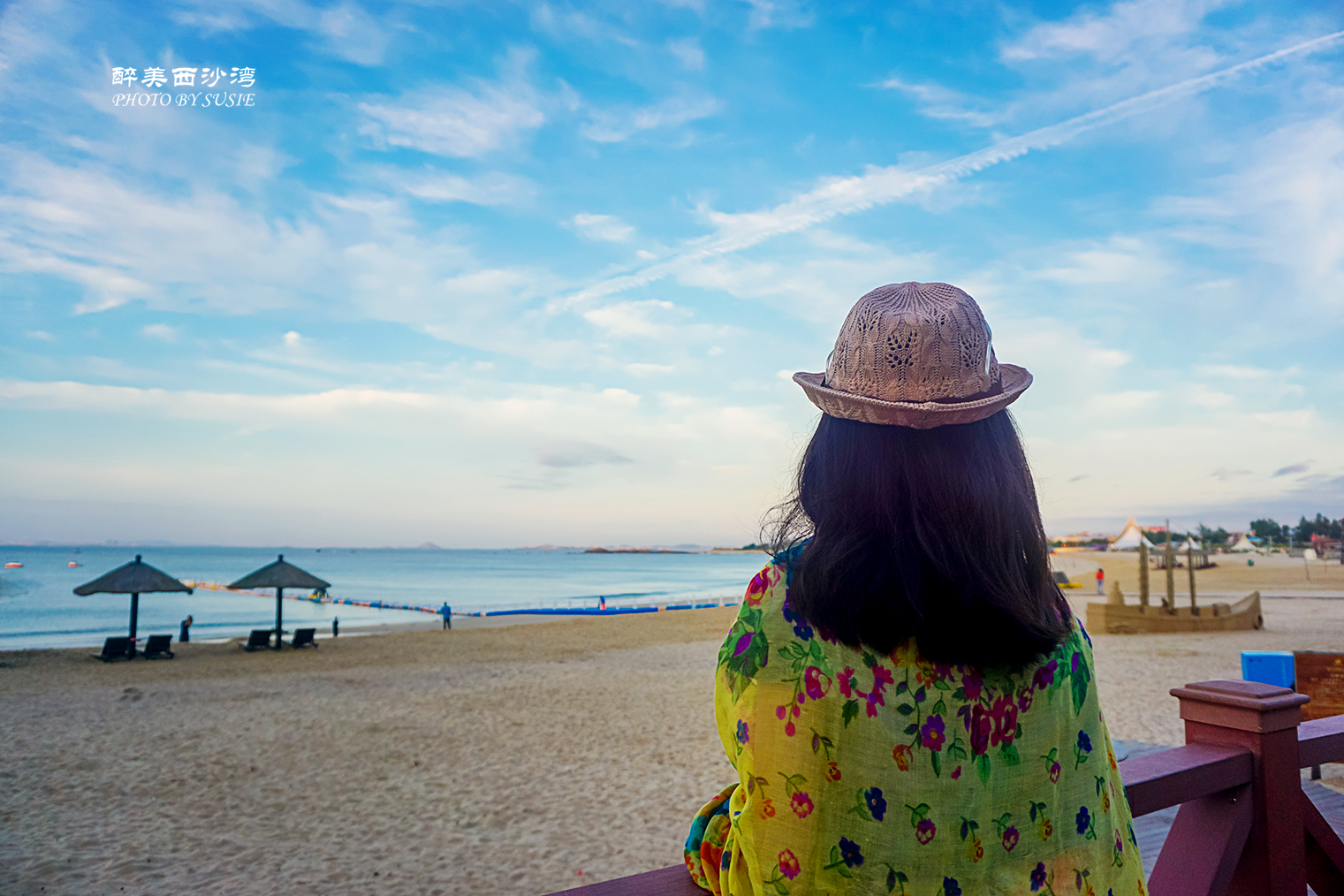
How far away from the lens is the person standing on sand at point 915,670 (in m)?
0.97

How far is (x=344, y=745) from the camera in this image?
944 cm

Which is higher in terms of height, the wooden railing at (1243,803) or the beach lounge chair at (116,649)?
the wooden railing at (1243,803)

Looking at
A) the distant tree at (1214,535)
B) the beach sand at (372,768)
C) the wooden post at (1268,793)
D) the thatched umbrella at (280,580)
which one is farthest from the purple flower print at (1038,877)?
the distant tree at (1214,535)

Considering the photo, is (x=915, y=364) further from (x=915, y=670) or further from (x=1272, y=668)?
(x=1272, y=668)

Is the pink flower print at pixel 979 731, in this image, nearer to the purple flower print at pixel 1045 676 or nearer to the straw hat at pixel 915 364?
the purple flower print at pixel 1045 676

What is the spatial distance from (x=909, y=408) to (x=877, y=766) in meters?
0.45

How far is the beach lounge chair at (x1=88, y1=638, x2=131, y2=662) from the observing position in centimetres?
1752

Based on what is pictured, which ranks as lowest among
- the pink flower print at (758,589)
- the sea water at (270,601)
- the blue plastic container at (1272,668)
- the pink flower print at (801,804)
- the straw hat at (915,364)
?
the sea water at (270,601)

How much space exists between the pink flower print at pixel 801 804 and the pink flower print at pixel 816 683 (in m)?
0.12

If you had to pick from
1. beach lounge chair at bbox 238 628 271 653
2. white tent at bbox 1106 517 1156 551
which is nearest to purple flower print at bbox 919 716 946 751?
beach lounge chair at bbox 238 628 271 653

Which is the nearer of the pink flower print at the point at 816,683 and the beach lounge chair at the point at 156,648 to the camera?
the pink flower print at the point at 816,683

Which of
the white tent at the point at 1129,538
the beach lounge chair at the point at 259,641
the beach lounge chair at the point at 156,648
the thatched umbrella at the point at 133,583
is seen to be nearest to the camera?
the thatched umbrella at the point at 133,583

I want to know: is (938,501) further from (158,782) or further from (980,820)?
(158,782)

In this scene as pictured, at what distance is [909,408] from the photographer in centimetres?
99
